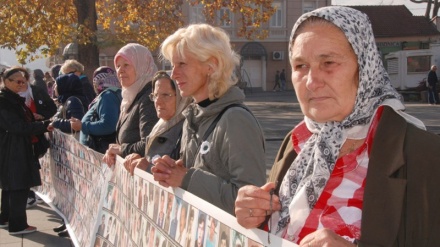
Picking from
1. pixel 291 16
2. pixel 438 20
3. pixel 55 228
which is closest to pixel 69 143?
pixel 55 228

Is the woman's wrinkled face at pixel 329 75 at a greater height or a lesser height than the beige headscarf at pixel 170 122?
greater

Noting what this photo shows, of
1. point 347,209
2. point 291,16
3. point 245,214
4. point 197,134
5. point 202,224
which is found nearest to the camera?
point 347,209

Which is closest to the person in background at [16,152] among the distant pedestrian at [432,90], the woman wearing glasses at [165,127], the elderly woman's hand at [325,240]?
the woman wearing glasses at [165,127]

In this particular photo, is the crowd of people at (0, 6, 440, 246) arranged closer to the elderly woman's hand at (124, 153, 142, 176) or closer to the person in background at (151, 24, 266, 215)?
the person in background at (151, 24, 266, 215)

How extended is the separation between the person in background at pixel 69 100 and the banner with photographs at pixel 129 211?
0.78 ft

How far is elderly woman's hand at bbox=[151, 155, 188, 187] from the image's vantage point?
3.04 metres

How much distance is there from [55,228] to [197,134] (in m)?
4.65

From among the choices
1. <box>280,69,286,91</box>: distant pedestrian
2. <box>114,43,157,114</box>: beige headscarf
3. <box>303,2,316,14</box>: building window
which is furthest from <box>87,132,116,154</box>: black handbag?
<box>303,2,316,14</box>: building window

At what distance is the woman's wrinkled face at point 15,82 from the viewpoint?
7293 millimetres

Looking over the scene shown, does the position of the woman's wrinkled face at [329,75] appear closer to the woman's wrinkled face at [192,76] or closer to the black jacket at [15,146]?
the woman's wrinkled face at [192,76]

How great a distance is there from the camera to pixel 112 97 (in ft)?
18.7

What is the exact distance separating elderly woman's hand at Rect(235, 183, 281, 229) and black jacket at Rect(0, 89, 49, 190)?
5.43 m

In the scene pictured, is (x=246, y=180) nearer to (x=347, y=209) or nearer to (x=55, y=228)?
(x=347, y=209)

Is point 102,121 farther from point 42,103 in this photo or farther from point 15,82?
point 42,103
